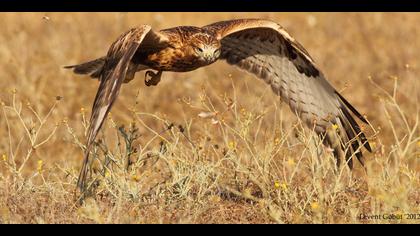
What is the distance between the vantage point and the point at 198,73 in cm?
1210

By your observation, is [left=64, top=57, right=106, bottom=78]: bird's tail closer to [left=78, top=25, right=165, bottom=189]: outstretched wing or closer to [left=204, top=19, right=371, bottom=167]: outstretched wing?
[left=204, top=19, right=371, bottom=167]: outstretched wing

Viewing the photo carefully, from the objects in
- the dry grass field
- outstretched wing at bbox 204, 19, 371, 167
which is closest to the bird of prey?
outstretched wing at bbox 204, 19, 371, 167

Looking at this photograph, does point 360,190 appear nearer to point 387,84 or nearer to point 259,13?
point 387,84

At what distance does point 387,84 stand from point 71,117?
179 inches

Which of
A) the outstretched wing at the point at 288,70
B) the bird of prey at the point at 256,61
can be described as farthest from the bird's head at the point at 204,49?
the outstretched wing at the point at 288,70

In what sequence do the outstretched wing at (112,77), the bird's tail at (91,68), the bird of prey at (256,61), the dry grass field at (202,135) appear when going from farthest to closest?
1. the bird's tail at (91,68)
2. the bird of prey at (256,61)
3. the dry grass field at (202,135)
4. the outstretched wing at (112,77)

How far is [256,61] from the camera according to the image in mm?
8031

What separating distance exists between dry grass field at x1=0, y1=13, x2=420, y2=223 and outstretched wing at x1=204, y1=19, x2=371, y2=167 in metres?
0.21

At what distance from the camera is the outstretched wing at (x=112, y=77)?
5.81 m

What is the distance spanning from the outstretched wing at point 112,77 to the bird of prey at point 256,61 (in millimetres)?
13

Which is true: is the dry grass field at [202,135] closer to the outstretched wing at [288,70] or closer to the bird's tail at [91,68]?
the outstretched wing at [288,70]

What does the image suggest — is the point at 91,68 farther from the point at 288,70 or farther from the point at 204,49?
the point at 288,70

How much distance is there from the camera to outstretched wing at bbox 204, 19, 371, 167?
24.5 ft

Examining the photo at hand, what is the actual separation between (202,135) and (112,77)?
1601 mm
